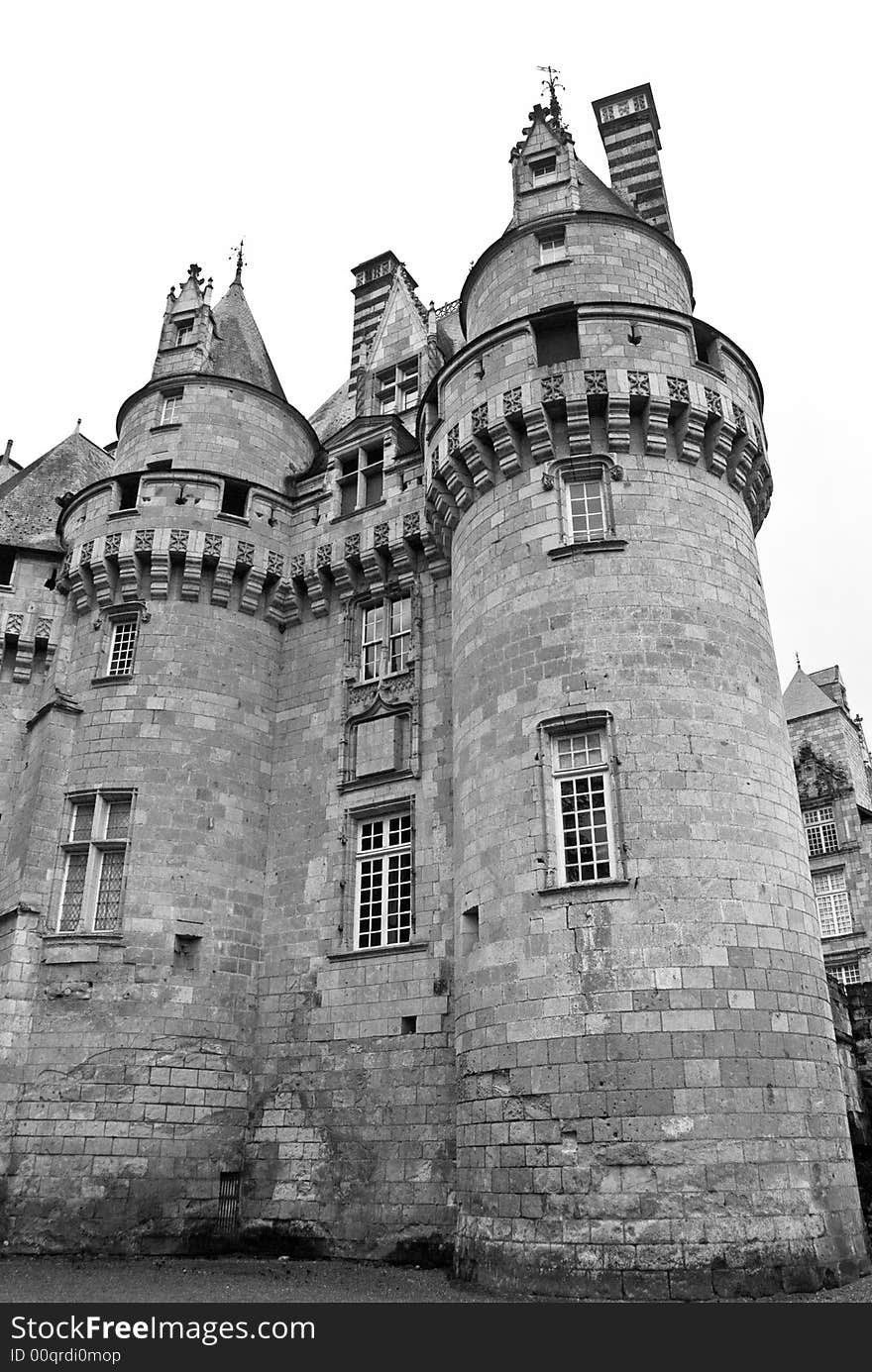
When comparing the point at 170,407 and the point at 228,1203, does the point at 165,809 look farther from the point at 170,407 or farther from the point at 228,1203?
the point at 170,407

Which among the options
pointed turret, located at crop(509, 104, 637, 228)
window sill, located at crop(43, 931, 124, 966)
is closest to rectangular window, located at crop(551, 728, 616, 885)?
window sill, located at crop(43, 931, 124, 966)

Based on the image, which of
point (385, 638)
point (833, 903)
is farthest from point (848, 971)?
point (385, 638)

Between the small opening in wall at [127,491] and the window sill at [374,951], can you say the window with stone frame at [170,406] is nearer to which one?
the small opening in wall at [127,491]

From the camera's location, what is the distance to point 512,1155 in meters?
12.0

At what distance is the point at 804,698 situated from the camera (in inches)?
1644

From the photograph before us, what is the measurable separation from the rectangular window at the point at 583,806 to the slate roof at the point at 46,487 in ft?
44.5

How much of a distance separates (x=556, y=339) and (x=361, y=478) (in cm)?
525

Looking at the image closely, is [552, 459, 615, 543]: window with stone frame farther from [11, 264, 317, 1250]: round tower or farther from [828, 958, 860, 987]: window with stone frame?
[828, 958, 860, 987]: window with stone frame

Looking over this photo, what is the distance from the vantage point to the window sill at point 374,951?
1579 centimetres

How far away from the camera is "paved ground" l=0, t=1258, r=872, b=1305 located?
11359mm

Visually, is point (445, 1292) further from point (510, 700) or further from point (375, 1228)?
point (510, 700)

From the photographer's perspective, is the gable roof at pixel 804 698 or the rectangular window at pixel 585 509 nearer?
the rectangular window at pixel 585 509

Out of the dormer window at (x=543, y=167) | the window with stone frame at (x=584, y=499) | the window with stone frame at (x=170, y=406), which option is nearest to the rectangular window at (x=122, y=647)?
the window with stone frame at (x=170, y=406)

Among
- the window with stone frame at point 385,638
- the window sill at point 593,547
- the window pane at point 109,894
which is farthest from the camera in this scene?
the window with stone frame at point 385,638
